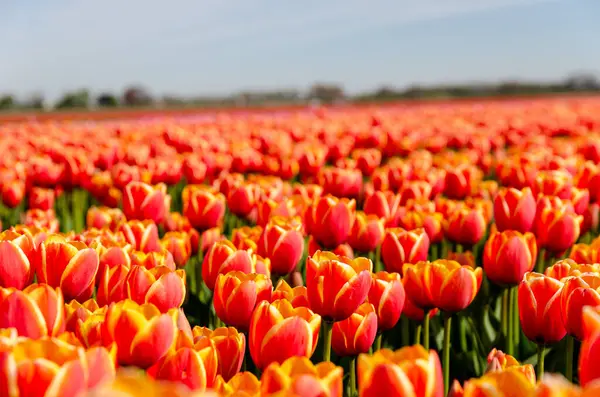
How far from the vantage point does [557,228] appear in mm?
2795

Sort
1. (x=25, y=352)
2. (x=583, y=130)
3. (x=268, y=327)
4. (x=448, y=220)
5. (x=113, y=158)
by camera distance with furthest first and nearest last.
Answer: (x=583, y=130) → (x=113, y=158) → (x=448, y=220) → (x=268, y=327) → (x=25, y=352)

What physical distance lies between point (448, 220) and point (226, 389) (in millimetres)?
2036

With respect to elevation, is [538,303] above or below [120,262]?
below

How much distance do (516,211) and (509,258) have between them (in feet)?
1.94

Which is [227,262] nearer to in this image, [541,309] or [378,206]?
[541,309]

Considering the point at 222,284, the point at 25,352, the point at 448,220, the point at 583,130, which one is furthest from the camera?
the point at 583,130

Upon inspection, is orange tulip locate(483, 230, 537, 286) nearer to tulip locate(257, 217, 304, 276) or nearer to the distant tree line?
tulip locate(257, 217, 304, 276)

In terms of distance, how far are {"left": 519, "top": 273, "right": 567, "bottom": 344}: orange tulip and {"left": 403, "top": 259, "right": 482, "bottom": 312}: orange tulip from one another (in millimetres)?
201

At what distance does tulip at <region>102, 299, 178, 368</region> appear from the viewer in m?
1.36

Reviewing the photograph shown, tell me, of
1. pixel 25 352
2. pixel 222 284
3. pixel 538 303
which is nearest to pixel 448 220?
pixel 538 303

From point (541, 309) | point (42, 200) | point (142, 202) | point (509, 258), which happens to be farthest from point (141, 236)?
point (42, 200)

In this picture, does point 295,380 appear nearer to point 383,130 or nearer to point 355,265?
point 355,265

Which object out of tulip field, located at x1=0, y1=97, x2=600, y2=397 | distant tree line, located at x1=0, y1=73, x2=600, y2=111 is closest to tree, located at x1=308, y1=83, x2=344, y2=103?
distant tree line, located at x1=0, y1=73, x2=600, y2=111

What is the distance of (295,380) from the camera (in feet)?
3.55
